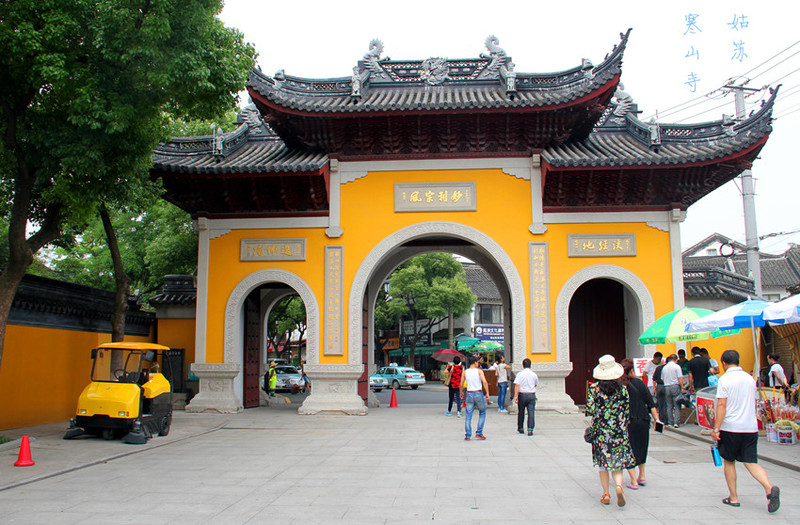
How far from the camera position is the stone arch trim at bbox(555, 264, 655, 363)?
45.1ft

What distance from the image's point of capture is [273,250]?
573 inches

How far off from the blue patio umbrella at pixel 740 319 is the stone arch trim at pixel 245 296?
782 cm

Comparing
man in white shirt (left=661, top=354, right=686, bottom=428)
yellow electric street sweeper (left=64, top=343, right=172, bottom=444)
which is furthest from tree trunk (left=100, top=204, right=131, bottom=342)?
man in white shirt (left=661, top=354, right=686, bottom=428)

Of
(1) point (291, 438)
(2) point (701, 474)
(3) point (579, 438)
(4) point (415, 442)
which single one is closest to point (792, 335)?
(3) point (579, 438)

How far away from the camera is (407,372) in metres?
30.9

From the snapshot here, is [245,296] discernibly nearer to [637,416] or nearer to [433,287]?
[637,416]

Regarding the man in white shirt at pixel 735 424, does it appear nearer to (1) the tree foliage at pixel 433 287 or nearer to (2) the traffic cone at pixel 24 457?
(2) the traffic cone at pixel 24 457

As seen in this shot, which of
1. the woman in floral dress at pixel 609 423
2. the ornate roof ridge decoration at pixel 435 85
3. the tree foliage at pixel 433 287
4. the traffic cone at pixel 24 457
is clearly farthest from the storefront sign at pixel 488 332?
the woman in floral dress at pixel 609 423

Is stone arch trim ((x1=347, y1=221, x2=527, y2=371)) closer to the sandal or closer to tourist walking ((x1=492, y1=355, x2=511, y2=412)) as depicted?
tourist walking ((x1=492, y1=355, x2=511, y2=412))

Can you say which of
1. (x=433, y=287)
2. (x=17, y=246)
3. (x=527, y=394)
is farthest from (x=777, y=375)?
(x=433, y=287)

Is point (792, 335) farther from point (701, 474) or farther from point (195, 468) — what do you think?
point (195, 468)

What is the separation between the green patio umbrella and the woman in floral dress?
18.5 ft

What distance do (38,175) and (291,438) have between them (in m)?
5.62

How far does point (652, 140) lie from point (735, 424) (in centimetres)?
965
